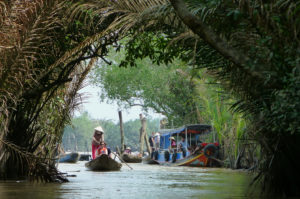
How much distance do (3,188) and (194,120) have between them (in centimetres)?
2910

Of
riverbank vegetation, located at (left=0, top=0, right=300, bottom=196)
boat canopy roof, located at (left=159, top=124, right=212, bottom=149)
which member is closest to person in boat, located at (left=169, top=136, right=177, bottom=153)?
boat canopy roof, located at (left=159, top=124, right=212, bottom=149)

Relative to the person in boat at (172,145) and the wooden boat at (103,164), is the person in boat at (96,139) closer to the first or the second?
the wooden boat at (103,164)

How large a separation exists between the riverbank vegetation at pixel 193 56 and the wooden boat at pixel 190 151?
15051 millimetres

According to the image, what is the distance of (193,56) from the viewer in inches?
236

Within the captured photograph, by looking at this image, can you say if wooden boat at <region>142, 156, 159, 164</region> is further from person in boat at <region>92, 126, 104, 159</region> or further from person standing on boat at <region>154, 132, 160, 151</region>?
person in boat at <region>92, 126, 104, 159</region>

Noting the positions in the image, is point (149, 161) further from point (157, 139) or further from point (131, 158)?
point (157, 139)

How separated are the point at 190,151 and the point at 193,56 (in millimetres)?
22002

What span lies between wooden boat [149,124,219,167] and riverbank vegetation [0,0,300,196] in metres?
15.1

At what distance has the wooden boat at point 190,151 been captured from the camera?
975 inches

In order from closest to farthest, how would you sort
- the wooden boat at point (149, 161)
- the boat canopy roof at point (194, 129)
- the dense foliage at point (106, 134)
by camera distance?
the boat canopy roof at point (194, 129)
the wooden boat at point (149, 161)
the dense foliage at point (106, 134)

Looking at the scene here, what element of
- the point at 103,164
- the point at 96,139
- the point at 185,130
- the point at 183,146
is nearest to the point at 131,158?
the point at 183,146

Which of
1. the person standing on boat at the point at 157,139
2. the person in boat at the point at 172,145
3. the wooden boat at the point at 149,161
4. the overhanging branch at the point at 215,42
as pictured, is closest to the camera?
the overhanging branch at the point at 215,42

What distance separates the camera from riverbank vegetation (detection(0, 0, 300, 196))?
543 cm

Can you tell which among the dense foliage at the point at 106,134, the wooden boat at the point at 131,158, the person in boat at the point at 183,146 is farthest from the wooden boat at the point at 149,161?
the dense foliage at the point at 106,134
